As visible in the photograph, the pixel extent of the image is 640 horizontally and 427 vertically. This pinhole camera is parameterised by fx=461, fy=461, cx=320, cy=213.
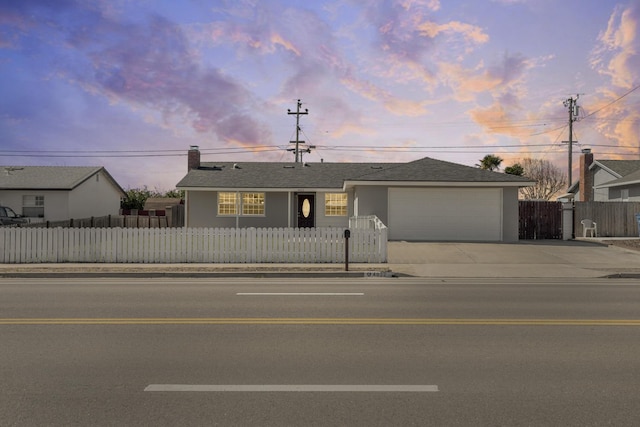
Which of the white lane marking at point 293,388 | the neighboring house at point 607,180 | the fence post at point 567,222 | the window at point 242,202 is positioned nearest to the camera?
the white lane marking at point 293,388

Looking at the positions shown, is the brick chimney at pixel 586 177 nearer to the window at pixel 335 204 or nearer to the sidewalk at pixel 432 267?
the sidewalk at pixel 432 267

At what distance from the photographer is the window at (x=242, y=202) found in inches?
1095

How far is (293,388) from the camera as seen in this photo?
180 inches

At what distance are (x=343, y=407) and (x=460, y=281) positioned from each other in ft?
30.0

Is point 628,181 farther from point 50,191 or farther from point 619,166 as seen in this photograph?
point 50,191

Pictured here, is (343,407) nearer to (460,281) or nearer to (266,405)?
(266,405)

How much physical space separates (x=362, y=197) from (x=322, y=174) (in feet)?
24.7

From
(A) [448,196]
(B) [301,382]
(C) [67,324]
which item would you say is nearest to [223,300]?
(C) [67,324]

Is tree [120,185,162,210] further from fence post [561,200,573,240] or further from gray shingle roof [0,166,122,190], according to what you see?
fence post [561,200,573,240]

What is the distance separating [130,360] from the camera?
17.8ft

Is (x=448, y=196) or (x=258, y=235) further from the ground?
(x=448, y=196)

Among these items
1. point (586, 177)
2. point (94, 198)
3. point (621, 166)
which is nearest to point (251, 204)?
point (94, 198)

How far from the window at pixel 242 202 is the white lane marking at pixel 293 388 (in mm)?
23398

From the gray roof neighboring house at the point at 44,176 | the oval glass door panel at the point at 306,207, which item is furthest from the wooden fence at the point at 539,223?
the gray roof neighboring house at the point at 44,176
